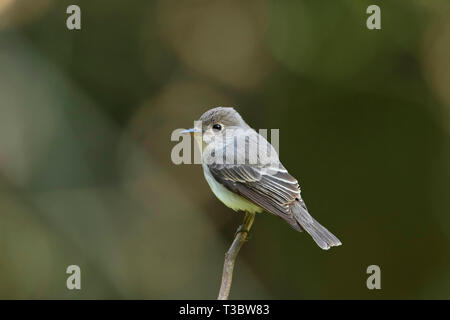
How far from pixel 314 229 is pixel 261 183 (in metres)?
0.45

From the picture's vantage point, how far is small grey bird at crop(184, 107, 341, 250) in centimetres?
352

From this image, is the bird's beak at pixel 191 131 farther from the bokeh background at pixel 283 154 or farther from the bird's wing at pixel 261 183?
the bokeh background at pixel 283 154

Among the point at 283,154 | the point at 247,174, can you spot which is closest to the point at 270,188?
the point at 247,174

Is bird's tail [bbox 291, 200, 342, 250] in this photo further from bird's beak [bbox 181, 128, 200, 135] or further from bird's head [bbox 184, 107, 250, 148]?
bird's beak [bbox 181, 128, 200, 135]

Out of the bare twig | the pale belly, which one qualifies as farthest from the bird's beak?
the bare twig

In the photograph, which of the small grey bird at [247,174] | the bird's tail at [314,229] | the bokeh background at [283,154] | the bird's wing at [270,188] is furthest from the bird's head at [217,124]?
the bokeh background at [283,154]

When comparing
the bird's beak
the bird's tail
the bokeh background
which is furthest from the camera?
the bokeh background

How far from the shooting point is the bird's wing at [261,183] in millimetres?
3521

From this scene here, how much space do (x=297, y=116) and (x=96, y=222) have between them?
227 cm

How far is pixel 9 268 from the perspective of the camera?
509 centimetres

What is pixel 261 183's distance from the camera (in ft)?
12.0

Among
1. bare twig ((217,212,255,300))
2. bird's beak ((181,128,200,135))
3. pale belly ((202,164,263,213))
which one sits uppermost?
bird's beak ((181,128,200,135))

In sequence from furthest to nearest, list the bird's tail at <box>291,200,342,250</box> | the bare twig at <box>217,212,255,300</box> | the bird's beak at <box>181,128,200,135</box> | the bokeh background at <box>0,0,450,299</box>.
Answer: the bokeh background at <box>0,0,450,299</box>, the bird's beak at <box>181,128,200,135</box>, the bird's tail at <box>291,200,342,250</box>, the bare twig at <box>217,212,255,300</box>

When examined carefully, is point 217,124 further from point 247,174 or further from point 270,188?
point 270,188
